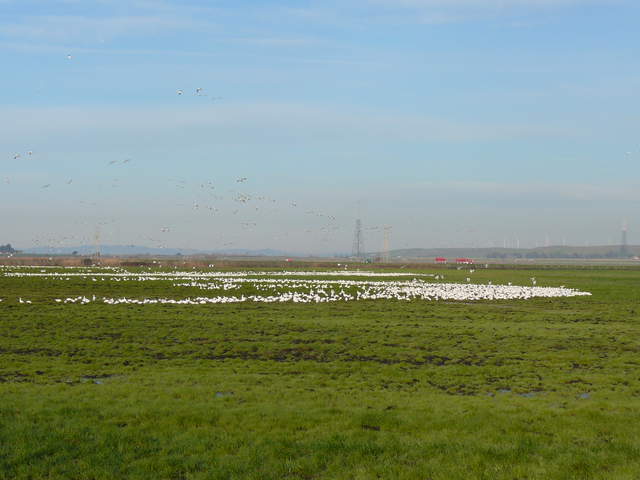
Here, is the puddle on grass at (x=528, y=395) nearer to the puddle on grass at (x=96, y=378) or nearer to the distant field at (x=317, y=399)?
the distant field at (x=317, y=399)

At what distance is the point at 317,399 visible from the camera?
16500 mm

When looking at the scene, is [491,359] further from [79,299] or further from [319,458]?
[79,299]

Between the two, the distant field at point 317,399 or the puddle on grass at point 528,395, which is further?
the puddle on grass at point 528,395

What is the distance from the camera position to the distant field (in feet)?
39.7

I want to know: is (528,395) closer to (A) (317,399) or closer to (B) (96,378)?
(A) (317,399)

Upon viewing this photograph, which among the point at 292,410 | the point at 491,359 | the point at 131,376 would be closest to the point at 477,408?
the point at 292,410

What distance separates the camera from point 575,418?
14.5 m

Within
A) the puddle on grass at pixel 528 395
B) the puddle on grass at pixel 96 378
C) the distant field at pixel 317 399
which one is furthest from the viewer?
the puddle on grass at pixel 96 378

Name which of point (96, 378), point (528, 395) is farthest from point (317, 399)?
point (96, 378)

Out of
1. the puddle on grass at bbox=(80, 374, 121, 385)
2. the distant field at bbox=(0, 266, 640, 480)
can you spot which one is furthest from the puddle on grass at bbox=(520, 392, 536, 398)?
the puddle on grass at bbox=(80, 374, 121, 385)

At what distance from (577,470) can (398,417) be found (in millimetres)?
4018

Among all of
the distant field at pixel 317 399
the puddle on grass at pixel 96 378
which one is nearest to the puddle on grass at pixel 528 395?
the distant field at pixel 317 399

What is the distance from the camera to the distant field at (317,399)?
1211cm

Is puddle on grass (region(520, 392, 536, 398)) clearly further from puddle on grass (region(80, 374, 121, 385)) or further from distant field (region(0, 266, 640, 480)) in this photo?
puddle on grass (region(80, 374, 121, 385))
